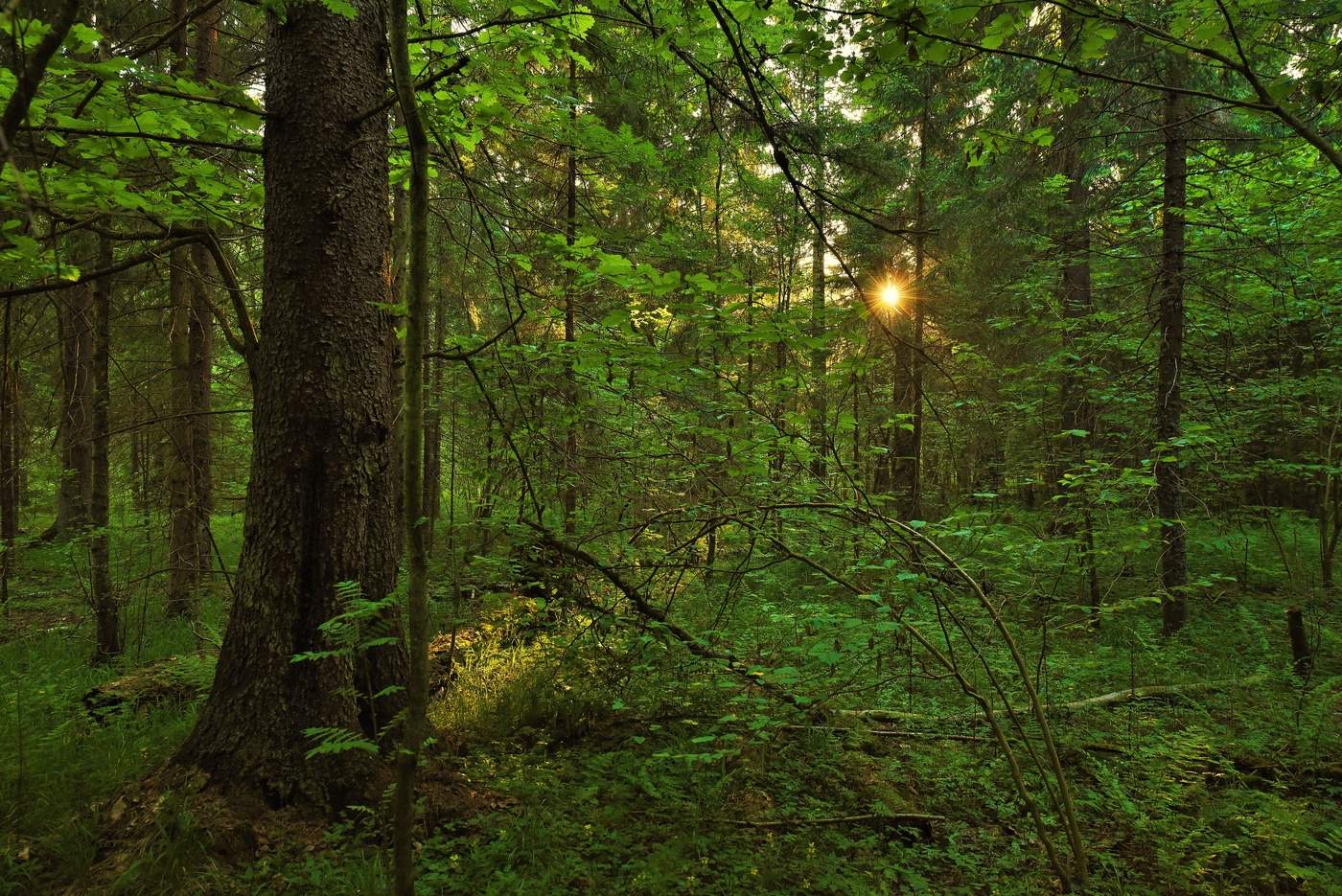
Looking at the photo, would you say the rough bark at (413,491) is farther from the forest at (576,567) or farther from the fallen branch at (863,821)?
the fallen branch at (863,821)

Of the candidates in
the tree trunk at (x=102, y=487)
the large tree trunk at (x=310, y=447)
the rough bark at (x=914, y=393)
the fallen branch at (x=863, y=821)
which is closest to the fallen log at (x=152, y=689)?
the tree trunk at (x=102, y=487)

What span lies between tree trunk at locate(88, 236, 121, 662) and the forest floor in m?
0.50

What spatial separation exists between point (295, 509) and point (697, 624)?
3741 millimetres

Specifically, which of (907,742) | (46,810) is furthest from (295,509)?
Result: (907,742)

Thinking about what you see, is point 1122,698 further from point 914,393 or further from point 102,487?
point 102,487

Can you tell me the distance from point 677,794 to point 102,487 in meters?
6.13

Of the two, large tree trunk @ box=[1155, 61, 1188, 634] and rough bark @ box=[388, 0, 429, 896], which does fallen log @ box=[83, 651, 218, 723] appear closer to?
rough bark @ box=[388, 0, 429, 896]

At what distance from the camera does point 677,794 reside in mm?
3588

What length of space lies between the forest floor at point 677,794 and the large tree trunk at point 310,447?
343 millimetres

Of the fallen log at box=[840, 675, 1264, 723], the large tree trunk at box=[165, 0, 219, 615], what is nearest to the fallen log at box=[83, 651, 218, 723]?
the large tree trunk at box=[165, 0, 219, 615]

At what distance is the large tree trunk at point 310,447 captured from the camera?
3.14 m

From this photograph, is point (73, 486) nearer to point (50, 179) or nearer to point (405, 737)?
point (50, 179)

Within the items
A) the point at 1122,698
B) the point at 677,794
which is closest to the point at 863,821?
the point at 677,794

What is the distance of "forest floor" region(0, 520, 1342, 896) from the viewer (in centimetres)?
284
